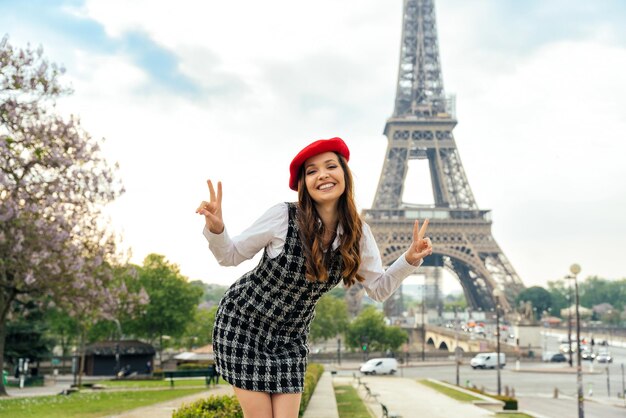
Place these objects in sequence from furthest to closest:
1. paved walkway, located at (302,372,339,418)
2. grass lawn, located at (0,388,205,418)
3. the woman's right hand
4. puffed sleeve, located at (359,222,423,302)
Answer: paved walkway, located at (302,372,339,418)
grass lawn, located at (0,388,205,418)
puffed sleeve, located at (359,222,423,302)
the woman's right hand

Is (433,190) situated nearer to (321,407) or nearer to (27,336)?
(27,336)

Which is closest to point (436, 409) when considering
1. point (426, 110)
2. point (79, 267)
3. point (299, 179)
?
point (79, 267)

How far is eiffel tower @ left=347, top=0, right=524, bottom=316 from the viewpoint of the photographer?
65.9 m

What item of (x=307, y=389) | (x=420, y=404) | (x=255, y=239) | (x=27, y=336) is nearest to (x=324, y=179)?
(x=255, y=239)

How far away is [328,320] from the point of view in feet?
213

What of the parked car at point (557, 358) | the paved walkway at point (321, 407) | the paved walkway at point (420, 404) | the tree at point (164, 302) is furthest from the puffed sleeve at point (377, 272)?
the parked car at point (557, 358)

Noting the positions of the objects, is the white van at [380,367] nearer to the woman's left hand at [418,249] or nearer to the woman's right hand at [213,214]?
the woman's left hand at [418,249]

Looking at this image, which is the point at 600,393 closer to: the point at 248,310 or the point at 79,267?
the point at 79,267

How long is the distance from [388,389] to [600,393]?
1394cm

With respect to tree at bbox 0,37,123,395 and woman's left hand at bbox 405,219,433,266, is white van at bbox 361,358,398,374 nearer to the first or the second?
tree at bbox 0,37,123,395

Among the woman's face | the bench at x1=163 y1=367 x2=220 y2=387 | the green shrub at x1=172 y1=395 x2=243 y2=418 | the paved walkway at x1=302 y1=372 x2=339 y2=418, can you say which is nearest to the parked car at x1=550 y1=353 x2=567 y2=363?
the bench at x1=163 y1=367 x2=220 y2=387

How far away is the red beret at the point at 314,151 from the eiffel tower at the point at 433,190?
192ft

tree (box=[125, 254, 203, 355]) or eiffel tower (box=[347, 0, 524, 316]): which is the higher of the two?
eiffel tower (box=[347, 0, 524, 316])

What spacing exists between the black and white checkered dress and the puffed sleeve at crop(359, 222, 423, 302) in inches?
10.4
